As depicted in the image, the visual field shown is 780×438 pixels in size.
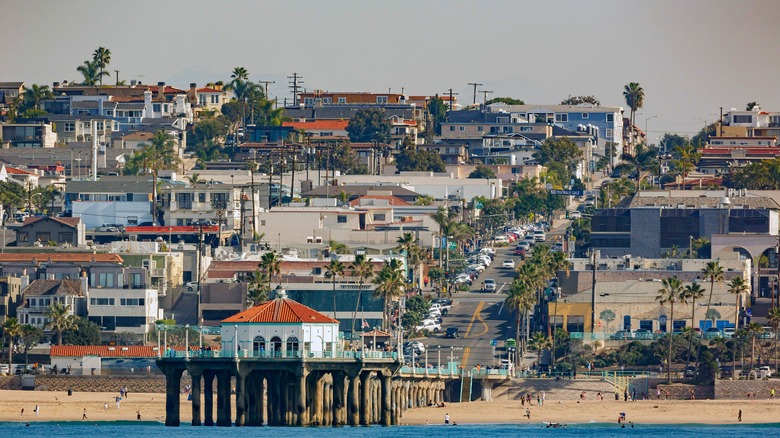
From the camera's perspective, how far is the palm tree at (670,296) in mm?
152500

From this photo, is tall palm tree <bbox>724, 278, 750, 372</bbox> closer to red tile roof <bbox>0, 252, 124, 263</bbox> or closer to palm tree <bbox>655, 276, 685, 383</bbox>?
palm tree <bbox>655, 276, 685, 383</bbox>

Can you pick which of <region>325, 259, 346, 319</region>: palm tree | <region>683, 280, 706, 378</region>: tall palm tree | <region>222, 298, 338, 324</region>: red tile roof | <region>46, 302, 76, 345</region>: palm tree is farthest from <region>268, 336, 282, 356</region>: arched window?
<region>46, 302, 76, 345</region>: palm tree

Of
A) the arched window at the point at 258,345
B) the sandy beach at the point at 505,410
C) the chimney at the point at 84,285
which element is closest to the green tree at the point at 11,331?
the sandy beach at the point at 505,410

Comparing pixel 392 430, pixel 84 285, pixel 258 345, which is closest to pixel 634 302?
pixel 84 285

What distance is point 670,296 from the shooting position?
159 m

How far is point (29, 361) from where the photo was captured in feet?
527

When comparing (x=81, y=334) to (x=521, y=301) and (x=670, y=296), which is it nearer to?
(x=521, y=301)

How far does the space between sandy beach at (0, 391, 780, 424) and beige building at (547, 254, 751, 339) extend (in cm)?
1871

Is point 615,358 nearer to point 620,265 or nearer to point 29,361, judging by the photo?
point 620,265

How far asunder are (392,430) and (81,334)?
152ft

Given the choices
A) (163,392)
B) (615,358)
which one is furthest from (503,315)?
(163,392)

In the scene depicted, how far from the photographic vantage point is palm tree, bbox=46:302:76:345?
163m

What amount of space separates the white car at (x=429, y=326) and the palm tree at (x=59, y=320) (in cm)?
2744

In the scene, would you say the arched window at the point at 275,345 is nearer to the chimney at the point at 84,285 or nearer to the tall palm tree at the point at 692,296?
the tall palm tree at the point at 692,296
